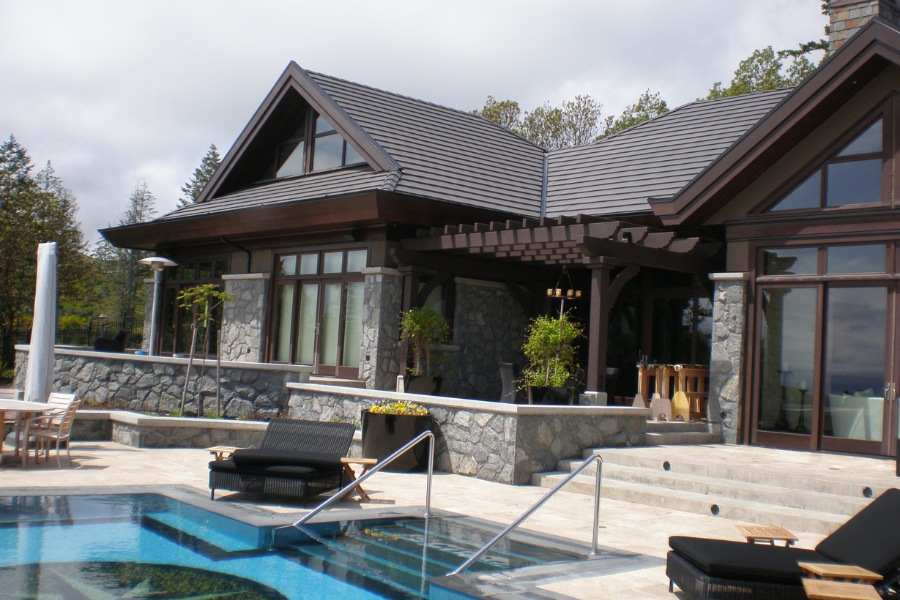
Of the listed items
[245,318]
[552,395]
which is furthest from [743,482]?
[245,318]

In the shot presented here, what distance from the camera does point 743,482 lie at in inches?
389

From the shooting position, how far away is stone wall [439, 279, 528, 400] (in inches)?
631

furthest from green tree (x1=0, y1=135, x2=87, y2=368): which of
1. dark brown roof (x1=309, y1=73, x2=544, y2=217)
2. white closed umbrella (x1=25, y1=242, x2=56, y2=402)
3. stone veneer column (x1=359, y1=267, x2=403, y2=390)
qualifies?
white closed umbrella (x1=25, y1=242, x2=56, y2=402)

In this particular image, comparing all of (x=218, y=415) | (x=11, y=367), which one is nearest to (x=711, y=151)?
(x=218, y=415)

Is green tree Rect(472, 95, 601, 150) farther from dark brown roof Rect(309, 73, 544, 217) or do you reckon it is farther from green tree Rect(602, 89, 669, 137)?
dark brown roof Rect(309, 73, 544, 217)

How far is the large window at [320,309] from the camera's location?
16.4 metres

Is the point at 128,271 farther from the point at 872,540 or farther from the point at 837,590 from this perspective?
the point at 837,590

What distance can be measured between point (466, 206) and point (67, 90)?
1915 centimetres

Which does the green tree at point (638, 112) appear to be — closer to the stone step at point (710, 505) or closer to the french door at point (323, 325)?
the french door at point (323, 325)

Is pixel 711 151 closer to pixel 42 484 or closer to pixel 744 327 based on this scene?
pixel 744 327

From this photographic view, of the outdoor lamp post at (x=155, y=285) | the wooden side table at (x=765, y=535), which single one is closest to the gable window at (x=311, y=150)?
the outdoor lamp post at (x=155, y=285)

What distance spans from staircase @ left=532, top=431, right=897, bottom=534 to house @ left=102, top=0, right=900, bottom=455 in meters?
1.42

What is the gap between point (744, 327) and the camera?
42.2 ft

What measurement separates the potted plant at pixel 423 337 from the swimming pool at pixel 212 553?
21.2 ft
